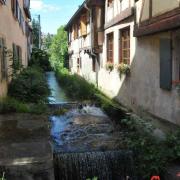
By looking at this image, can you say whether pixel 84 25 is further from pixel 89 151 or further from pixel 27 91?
pixel 89 151

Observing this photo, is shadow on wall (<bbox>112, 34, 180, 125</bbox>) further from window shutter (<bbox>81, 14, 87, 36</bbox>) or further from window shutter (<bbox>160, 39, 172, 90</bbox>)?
window shutter (<bbox>81, 14, 87, 36</bbox>)

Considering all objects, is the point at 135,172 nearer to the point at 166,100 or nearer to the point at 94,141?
the point at 94,141

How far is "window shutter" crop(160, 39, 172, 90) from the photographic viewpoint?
9711mm

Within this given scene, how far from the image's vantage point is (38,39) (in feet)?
198

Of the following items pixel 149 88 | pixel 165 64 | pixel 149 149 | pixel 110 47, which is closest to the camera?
pixel 149 149

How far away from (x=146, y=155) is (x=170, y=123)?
256 centimetres

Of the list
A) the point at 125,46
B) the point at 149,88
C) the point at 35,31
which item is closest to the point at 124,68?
the point at 125,46

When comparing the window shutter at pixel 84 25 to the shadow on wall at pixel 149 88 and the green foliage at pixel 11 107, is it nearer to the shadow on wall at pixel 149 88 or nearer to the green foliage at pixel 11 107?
the shadow on wall at pixel 149 88

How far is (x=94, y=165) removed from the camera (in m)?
7.68

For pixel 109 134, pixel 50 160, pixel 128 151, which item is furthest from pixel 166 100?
pixel 50 160

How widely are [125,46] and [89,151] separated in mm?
7769

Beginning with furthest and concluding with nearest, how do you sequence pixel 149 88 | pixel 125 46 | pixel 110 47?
1. pixel 110 47
2. pixel 125 46
3. pixel 149 88

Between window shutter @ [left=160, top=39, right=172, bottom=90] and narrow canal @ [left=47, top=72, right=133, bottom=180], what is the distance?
1.69m

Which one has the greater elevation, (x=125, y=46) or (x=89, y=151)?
(x=125, y=46)
